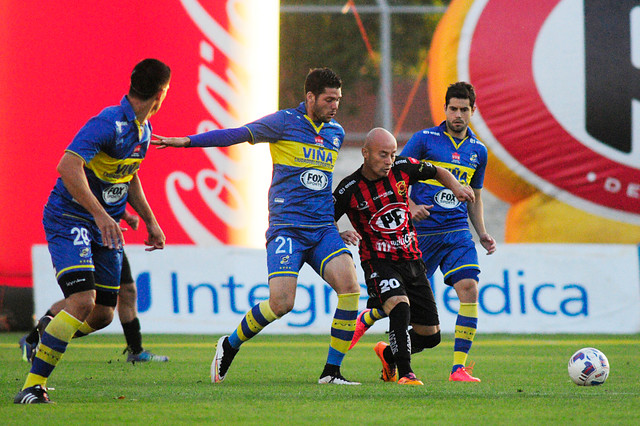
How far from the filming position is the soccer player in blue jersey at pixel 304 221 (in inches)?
259

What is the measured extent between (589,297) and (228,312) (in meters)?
4.47

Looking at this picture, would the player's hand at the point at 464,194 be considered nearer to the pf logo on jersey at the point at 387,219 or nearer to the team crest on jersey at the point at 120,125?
the pf logo on jersey at the point at 387,219

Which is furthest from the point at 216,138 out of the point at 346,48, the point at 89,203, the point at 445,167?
the point at 346,48

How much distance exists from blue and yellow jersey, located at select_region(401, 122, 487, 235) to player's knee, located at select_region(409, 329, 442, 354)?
773 mm

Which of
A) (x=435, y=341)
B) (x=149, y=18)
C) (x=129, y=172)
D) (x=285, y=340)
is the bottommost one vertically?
(x=285, y=340)

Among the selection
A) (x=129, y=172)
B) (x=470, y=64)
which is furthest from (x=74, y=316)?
(x=470, y=64)

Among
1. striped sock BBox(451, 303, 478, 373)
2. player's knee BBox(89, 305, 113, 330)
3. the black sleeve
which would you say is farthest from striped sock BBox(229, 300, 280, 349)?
striped sock BBox(451, 303, 478, 373)

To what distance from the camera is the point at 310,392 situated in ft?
19.7

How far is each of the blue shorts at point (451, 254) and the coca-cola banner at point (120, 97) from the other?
6139 mm

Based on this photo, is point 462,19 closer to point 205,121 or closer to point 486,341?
point 205,121

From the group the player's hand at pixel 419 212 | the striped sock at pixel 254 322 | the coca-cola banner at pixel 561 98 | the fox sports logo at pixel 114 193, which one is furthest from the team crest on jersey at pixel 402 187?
the coca-cola banner at pixel 561 98

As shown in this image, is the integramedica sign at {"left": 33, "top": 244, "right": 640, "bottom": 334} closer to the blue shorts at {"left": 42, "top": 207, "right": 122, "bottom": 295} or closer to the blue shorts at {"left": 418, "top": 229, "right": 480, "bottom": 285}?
the blue shorts at {"left": 418, "top": 229, "right": 480, "bottom": 285}

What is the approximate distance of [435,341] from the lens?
7203 millimetres

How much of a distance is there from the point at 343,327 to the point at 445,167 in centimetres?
157
